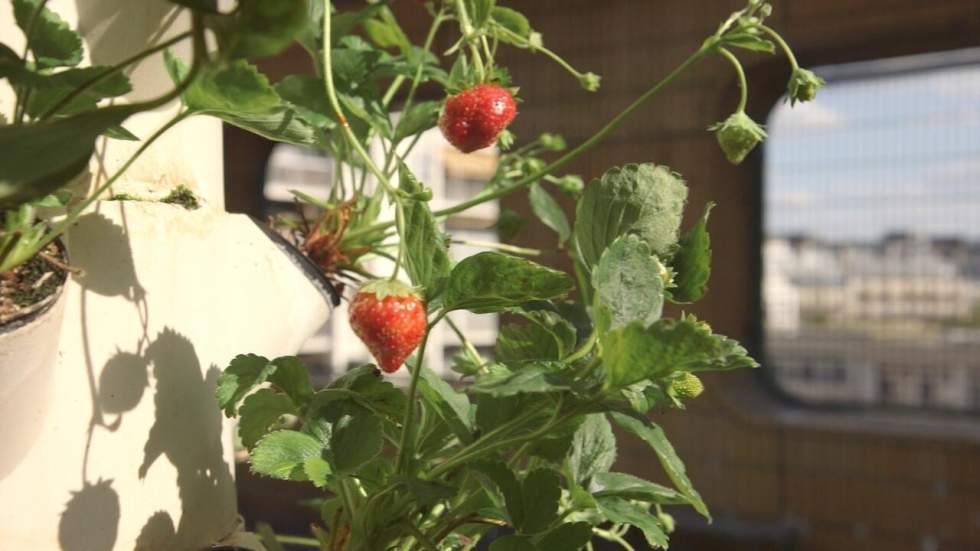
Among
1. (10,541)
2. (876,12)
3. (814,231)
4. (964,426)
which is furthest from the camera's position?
(814,231)

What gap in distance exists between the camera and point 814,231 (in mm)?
3170

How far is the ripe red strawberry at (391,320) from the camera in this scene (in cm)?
37

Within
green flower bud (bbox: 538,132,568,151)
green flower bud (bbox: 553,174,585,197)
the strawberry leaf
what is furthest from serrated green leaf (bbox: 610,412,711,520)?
green flower bud (bbox: 538,132,568,151)

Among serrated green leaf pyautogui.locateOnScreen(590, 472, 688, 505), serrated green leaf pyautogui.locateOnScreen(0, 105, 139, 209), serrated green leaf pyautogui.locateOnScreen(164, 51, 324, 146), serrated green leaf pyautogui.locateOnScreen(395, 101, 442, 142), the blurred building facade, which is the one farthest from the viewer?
the blurred building facade

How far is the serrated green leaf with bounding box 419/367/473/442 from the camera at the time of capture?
1.32 ft

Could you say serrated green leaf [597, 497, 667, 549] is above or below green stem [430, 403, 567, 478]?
below

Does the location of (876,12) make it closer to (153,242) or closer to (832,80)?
(832,80)

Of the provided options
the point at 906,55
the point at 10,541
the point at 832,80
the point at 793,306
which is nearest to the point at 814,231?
the point at 793,306

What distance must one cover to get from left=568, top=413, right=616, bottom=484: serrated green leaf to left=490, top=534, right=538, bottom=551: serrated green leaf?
2.0 inches

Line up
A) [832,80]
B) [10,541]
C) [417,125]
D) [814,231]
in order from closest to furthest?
1. [10,541]
2. [417,125]
3. [832,80]
4. [814,231]

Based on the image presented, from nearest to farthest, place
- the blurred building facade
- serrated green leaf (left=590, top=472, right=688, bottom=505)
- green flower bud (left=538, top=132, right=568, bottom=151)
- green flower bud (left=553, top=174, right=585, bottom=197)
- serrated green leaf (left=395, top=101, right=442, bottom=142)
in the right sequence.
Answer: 1. serrated green leaf (left=590, top=472, right=688, bottom=505)
2. serrated green leaf (left=395, top=101, right=442, bottom=142)
3. green flower bud (left=553, top=174, right=585, bottom=197)
4. green flower bud (left=538, top=132, right=568, bottom=151)
5. the blurred building facade

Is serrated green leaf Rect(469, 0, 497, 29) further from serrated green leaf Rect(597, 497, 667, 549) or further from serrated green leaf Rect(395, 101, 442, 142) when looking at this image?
serrated green leaf Rect(597, 497, 667, 549)

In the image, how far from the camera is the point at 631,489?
1.45ft

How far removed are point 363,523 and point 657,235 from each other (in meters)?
0.16
